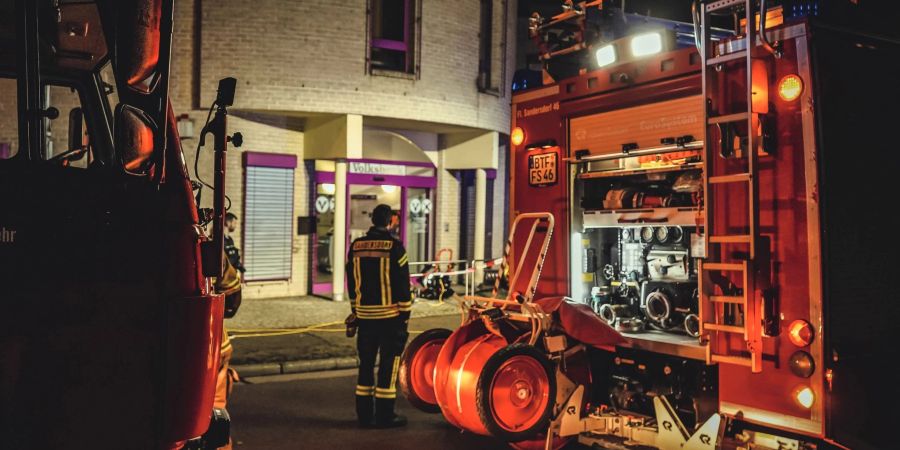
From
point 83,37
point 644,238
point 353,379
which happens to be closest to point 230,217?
point 353,379

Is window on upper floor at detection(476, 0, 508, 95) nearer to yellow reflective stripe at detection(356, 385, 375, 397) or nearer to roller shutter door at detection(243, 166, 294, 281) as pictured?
roller shutter door at detection(243, 166, 294, 281)

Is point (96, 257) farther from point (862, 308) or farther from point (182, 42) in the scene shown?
point (182, 42)

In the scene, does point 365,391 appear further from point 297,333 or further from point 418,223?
point 418,223

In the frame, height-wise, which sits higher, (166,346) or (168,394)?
(166,346)

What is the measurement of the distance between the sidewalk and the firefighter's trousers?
273 cm

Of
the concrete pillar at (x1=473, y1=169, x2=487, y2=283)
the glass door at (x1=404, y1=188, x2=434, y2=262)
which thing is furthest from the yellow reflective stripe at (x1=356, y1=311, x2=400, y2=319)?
the concrete pillar at (x1=473, y1=169, x2=487, y2=283)

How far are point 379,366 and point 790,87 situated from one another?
3.97 metres

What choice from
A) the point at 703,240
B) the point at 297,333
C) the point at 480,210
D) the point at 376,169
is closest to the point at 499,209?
the point at 480,210

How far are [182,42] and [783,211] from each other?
12728mm

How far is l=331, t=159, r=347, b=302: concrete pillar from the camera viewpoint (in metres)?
15.3

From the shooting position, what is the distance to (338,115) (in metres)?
15.1

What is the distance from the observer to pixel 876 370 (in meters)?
4.18

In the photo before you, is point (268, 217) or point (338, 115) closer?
point (338, 115)

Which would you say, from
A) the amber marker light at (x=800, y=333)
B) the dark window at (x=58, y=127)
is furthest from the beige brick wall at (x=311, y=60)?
the amber marker light at (x=800, y=333)
